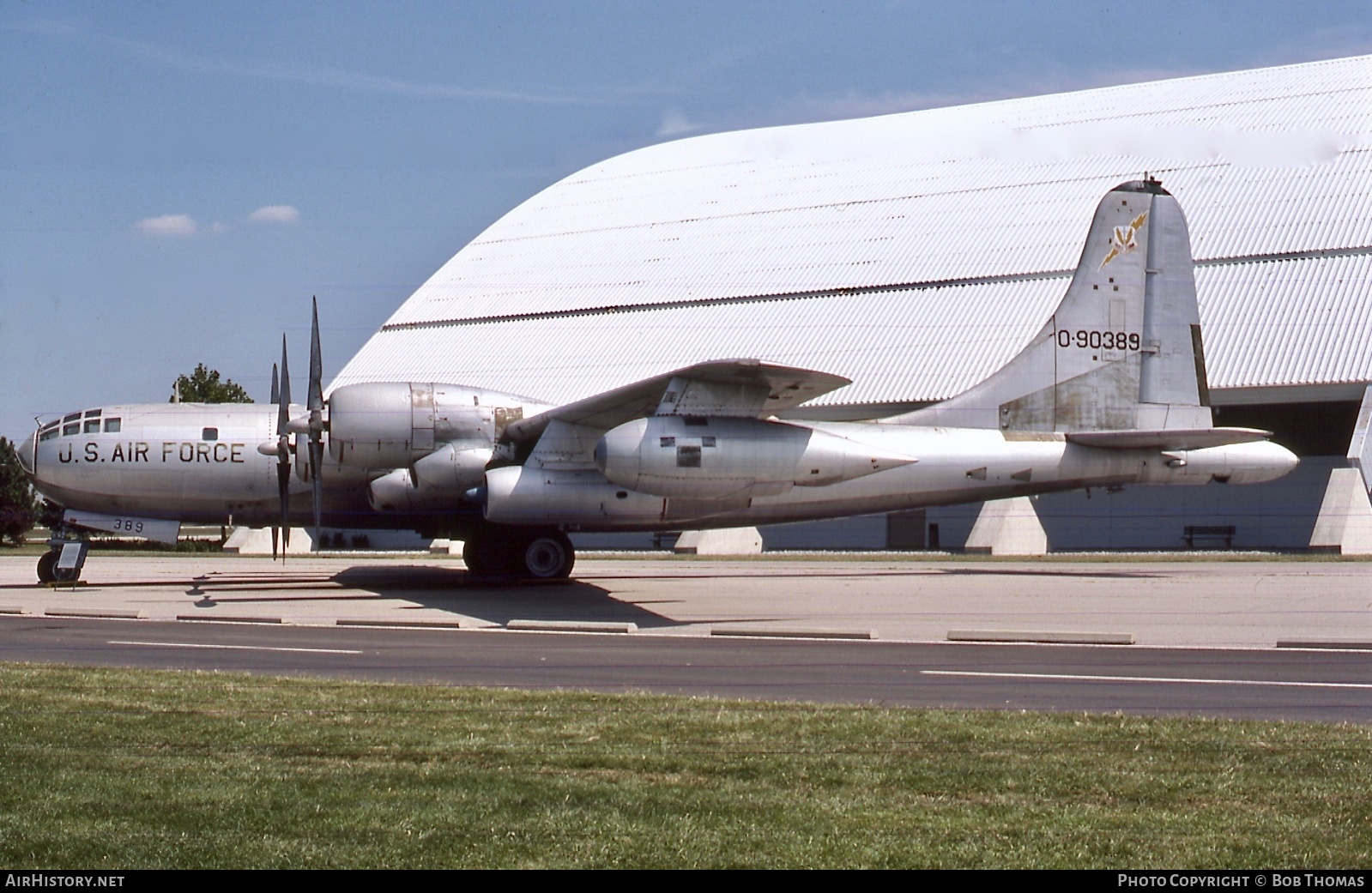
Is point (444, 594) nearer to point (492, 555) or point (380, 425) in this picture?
point (492, 555)

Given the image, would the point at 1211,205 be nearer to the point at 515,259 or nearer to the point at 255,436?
the point at 515,259

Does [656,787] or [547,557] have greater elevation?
[547,557]

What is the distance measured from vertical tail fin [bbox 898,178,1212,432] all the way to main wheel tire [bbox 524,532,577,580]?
8.13 metres

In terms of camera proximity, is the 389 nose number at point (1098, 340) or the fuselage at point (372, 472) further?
the 389 nose number at point (1098, 340)

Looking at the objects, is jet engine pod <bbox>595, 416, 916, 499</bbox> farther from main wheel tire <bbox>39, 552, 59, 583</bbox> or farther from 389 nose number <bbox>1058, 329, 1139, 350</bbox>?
main wheel tire <bbox>39, 552, 59, 583</bbox>

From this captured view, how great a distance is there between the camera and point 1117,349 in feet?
94.2

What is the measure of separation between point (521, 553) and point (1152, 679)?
56.1ft

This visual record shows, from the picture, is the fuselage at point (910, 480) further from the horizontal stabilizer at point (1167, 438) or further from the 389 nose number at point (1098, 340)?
the 389 nose number at point (1098, 340)

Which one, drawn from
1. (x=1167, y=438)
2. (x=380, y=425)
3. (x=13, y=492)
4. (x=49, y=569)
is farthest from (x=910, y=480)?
(x=13, y=492)

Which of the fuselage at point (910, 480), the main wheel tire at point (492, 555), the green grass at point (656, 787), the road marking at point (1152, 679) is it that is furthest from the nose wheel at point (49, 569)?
the road marking at point (1152, 679)

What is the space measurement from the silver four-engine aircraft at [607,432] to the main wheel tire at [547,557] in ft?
0.14

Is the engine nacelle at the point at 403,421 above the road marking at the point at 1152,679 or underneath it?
above

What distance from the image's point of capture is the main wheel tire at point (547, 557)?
28391mm

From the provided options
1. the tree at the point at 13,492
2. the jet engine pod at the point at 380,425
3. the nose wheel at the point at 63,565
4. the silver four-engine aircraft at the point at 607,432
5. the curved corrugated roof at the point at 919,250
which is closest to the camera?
the silver four-engine aircraft at the point at 607,432
